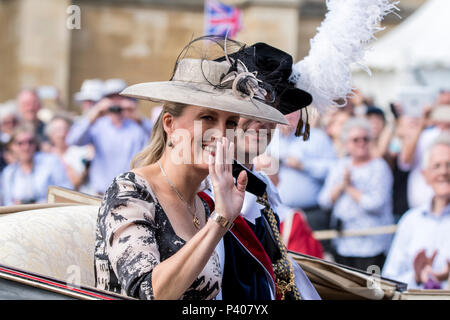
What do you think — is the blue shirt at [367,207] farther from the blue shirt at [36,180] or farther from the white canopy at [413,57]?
the blue shirt at [36,180]

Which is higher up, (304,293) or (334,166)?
(334,166)

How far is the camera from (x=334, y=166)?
22.0 feet

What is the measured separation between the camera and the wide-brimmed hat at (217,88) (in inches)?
89.3

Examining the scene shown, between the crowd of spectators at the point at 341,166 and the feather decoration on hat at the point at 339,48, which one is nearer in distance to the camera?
the feather decoration on hat at the point at 339,48

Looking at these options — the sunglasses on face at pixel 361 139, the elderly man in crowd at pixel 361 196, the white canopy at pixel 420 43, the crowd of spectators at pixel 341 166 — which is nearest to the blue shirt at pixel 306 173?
the crowd of spectators at pixel 341 166

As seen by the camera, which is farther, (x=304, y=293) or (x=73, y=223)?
(x=304, y=293)

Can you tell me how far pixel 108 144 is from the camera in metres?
7.57

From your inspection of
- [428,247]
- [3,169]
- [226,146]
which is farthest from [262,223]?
[3,169]

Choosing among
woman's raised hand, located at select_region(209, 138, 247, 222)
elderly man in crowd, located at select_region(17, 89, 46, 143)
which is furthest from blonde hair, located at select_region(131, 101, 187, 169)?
elderly man in crowd, located at select_region(17, 89, 46, 143)

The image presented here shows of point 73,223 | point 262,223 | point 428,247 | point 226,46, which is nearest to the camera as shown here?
point 226,46

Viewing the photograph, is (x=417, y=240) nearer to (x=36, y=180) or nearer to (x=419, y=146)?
(x=419, y=146)

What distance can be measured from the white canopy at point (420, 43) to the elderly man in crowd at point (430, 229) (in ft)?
11.5
